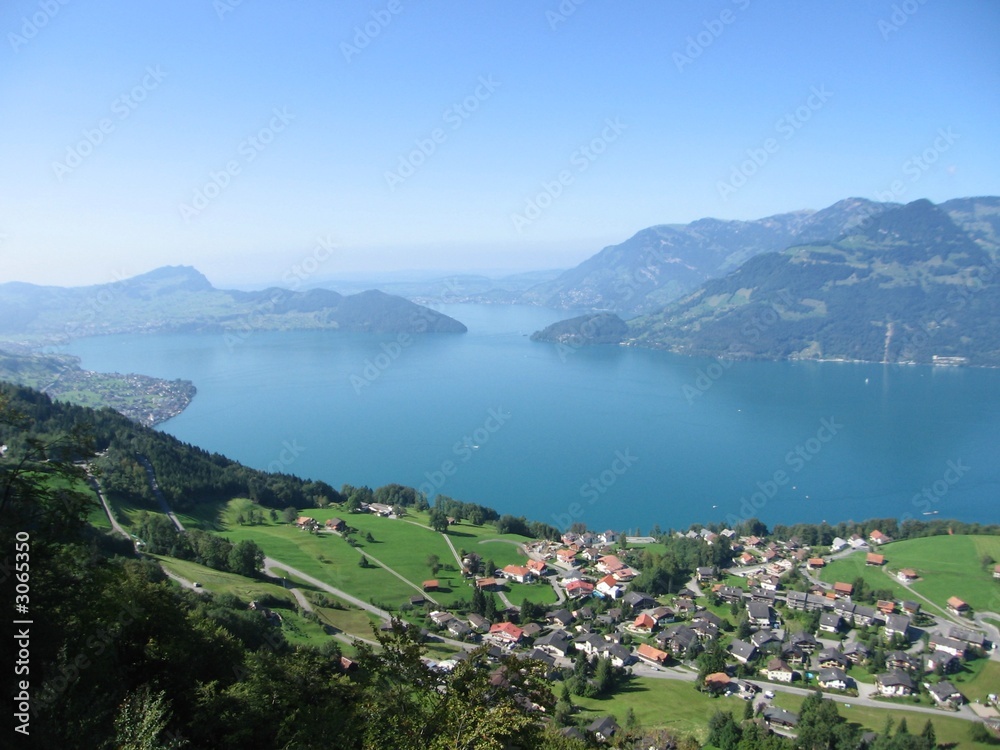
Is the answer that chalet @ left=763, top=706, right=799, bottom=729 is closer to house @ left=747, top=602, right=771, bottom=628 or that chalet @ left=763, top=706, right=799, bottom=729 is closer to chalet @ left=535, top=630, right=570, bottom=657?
chalet @ left=535, top=630, right=570, bottom=657

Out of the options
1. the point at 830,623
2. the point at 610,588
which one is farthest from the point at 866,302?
the point at 610,588

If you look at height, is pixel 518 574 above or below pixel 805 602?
above

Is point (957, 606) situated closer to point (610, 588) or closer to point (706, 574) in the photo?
point (706, 574)

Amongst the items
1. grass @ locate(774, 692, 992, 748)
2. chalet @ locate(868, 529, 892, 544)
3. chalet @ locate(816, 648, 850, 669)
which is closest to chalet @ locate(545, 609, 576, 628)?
grass @ locate(774, 692, 992, 748)

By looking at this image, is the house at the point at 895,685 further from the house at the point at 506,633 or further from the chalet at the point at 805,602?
the house at the point at 506,633

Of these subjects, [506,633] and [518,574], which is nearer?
[506,633]

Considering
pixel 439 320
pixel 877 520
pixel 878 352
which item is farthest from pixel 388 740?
pixel 439 320
